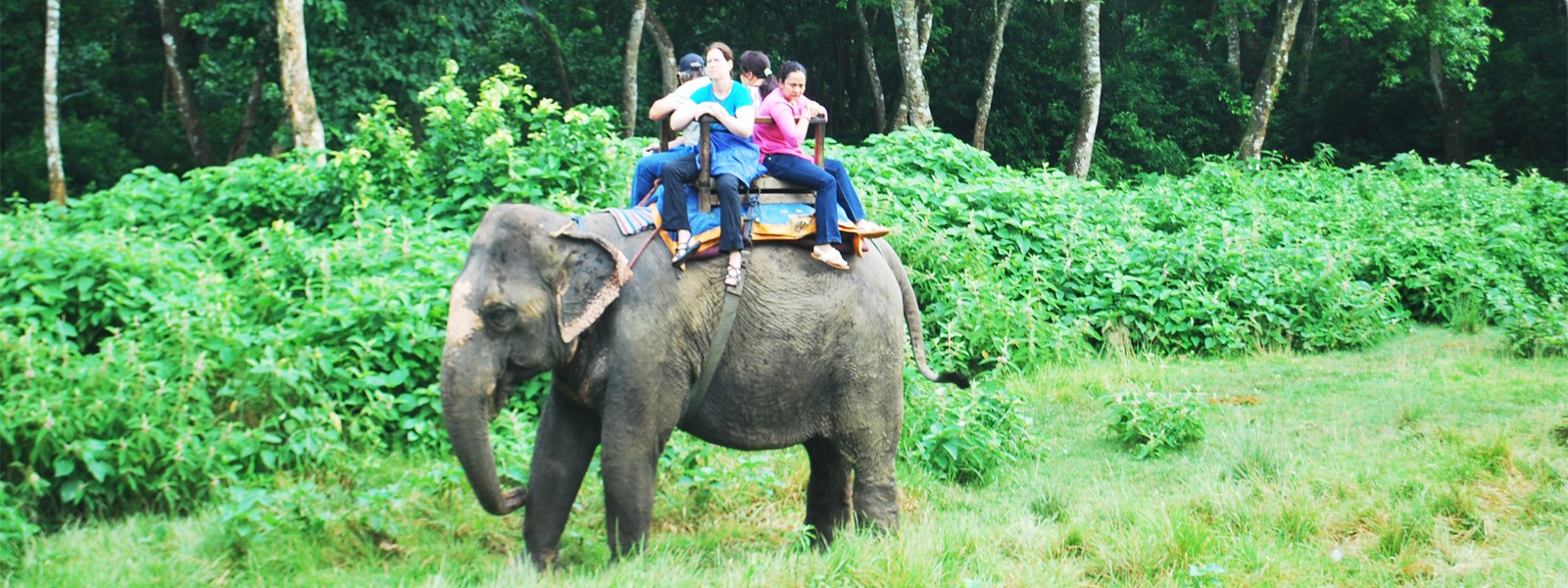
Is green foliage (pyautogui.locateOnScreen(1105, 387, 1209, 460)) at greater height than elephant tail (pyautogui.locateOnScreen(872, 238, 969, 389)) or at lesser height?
lesser

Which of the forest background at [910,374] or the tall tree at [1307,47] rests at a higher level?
the tall tree at [1307,47]

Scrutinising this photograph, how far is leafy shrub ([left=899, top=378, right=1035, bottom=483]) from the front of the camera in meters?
7.70

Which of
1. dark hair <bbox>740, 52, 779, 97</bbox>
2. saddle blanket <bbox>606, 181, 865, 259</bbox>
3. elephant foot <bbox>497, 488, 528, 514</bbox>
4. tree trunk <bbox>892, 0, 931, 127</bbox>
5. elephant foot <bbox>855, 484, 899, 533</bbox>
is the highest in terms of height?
tree trunk <bbox>892, 0, 931, 127</bbox>

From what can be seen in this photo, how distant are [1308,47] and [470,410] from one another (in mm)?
30394

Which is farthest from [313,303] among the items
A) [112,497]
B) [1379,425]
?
[1379,425]

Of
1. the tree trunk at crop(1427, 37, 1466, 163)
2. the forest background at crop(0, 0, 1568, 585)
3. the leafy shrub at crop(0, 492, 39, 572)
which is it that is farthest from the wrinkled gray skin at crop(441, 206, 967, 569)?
the tree trunk at crop(1427, 37, 1466, 163)

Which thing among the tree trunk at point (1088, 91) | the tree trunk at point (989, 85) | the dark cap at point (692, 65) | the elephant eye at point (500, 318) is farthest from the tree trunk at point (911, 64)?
the elephant eye at point (500, 318)

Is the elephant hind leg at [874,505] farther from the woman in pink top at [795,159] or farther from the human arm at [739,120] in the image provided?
the human arm at [739,120]

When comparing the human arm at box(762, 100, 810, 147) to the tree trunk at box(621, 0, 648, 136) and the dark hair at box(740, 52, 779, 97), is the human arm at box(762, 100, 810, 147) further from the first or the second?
the tree trunk at box(621, 0, 648, 136)

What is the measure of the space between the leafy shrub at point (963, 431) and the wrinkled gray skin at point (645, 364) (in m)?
1.41

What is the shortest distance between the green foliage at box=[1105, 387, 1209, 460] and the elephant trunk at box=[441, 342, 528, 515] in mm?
4302

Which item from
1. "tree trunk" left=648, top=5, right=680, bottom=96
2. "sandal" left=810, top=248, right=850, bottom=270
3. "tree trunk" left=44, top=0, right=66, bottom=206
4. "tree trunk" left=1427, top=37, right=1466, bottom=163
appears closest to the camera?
"sandal" left=810, top=248, right=850, bottom=270

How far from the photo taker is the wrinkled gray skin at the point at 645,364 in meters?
5.25

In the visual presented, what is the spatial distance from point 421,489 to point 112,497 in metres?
1.51
